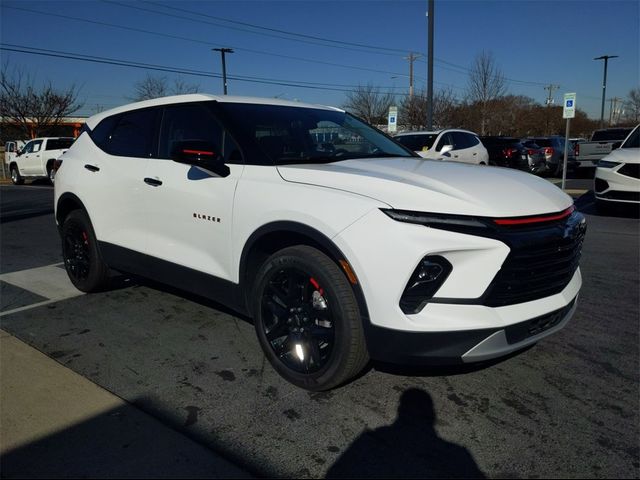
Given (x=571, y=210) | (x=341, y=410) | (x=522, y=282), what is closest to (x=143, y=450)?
(x=341, y=410)

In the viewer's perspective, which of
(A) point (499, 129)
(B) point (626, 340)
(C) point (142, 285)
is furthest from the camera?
(A) point (499, 129)

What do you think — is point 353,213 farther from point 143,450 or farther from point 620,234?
point 620,234

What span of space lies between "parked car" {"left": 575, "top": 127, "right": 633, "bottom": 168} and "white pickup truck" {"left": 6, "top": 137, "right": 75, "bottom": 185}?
19.5 m

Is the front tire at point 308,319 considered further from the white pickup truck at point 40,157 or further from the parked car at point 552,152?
the white pickup truck at point 40,157

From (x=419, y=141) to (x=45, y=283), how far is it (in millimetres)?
9185

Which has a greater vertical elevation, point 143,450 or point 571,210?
point 571,210

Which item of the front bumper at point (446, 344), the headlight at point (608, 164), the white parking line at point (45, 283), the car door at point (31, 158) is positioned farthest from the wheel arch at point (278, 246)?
the car door at point (31, 158)

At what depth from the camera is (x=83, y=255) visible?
4.83 meters

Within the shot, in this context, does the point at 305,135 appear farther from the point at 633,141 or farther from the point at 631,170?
the point at 633,141

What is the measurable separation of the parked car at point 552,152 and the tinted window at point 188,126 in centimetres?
1718

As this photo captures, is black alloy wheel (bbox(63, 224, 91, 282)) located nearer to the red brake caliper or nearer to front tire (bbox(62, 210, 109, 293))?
front tire (bbox(62, 210, 109, 293))

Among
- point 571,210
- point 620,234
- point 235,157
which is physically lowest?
point 620,234

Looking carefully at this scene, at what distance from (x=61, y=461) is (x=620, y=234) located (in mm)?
8028

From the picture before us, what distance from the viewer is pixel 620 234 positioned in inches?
307
